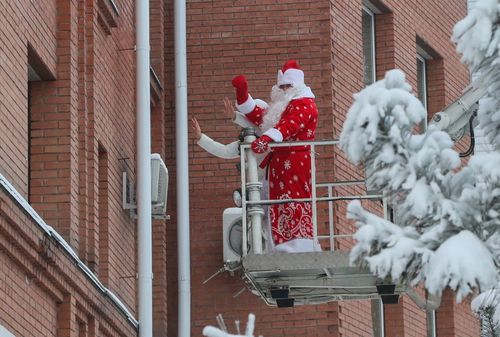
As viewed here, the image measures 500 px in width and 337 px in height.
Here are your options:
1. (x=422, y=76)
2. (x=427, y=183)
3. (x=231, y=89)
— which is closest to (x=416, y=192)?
(x=427, y=183)

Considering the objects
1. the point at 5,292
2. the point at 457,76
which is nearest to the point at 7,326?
the point at 5,292

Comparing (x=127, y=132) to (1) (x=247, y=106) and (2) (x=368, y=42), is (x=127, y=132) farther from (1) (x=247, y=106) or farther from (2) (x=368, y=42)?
(2) (x=368, y=42)

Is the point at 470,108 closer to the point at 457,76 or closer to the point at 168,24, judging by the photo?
the point at 168,24

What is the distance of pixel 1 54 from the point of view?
12.6 metres

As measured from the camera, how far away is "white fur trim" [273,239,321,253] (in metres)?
15.2

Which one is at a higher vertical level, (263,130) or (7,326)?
(263,130)

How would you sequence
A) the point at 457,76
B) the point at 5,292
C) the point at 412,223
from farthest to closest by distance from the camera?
the point at 457,76 < the point at 5,292 < the point at 412,223

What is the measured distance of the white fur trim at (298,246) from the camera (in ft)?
50.0

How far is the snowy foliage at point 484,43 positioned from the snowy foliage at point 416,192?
0.76ft

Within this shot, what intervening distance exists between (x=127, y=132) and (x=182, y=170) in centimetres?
106

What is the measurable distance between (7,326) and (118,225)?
421 centimetres

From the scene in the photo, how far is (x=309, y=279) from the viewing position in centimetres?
1538

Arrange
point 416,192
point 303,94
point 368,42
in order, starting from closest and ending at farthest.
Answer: point 416,192 → point 303,94 → point 368,42

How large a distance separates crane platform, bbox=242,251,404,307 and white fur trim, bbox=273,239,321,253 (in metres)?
0.20
